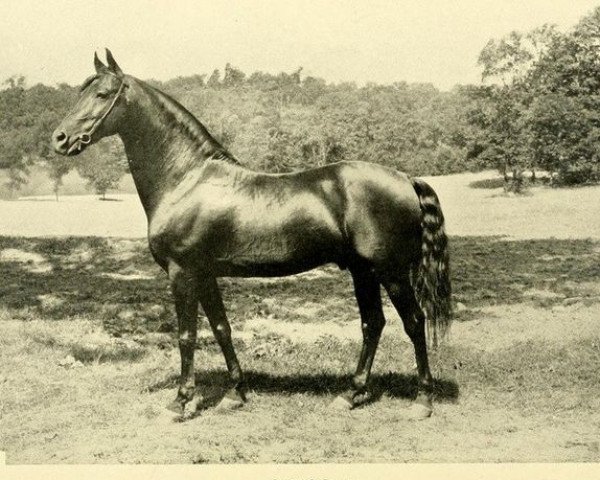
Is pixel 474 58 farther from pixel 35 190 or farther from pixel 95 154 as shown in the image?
pixel 35 190

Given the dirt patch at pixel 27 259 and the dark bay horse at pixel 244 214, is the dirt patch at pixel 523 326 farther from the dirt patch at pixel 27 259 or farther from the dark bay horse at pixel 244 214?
the dirt patch at pixel 27 259

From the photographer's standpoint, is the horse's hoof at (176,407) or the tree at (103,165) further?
the tree at (103,165)

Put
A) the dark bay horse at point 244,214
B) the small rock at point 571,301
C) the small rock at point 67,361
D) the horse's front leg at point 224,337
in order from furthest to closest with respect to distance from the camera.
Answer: the small rock at point 571,301 → the small rock at point 67,361 → the horse's front leg at point 224,337 → the dark bay horse at point 244,214

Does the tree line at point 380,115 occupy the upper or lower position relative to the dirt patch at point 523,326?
upper

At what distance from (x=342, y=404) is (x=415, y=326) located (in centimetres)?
88

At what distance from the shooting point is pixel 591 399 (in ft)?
16.9

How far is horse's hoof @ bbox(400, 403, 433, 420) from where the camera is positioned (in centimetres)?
482

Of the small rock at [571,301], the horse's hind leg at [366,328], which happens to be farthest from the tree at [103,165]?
the small rock at [571,301]

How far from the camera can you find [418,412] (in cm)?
484

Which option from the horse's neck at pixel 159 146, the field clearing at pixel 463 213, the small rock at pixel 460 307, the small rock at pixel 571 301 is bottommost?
the small rock at pixel 460 307

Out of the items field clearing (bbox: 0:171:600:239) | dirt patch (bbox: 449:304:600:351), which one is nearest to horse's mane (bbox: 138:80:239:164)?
dirt patch (bbox: 449:304:600:351)

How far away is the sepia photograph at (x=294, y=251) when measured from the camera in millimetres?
4668

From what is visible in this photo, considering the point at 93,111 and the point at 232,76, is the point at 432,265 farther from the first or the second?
the point at 232,76

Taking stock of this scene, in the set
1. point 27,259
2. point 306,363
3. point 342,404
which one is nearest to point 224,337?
point 342,404
